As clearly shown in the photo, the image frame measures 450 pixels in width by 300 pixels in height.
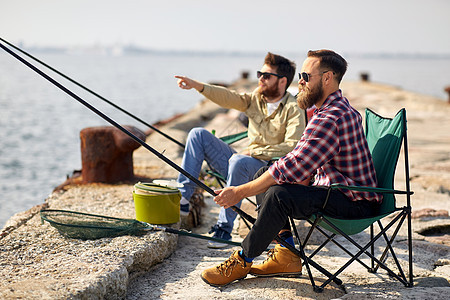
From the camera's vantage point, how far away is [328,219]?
3016 millimetres

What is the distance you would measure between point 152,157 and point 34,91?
2604cm

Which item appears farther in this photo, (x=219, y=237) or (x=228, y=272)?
(x=219, y=237)

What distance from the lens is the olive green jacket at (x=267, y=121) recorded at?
12.7ft

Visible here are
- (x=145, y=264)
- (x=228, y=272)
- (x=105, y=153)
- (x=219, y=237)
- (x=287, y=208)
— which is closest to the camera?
(x=287, y=208)

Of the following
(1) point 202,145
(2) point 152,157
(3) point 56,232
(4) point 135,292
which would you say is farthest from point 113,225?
(2) point 152,157

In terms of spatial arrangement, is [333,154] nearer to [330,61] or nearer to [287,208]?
[287,208]

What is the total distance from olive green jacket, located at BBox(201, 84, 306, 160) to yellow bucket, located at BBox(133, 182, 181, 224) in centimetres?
65

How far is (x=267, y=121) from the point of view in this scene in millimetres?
4070

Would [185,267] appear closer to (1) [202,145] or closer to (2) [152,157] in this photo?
(1) [202,145]

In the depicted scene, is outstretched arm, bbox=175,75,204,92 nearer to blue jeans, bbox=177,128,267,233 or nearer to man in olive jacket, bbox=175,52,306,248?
man in olive jacket, bbox=175,52,306,248

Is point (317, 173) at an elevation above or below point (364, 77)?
above

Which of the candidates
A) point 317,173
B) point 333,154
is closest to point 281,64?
point 317,173

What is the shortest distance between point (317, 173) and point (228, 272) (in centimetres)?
76

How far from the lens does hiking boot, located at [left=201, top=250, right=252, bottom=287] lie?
3.20 meters
